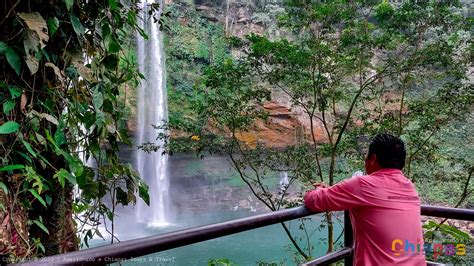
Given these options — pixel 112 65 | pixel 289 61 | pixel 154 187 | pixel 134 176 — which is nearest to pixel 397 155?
pixel 134 176

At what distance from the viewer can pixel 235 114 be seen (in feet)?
Result: 17.4

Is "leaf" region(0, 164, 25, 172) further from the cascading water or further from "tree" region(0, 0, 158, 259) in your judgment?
the cascading water

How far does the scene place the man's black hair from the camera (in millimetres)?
1377

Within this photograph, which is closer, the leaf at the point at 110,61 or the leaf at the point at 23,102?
the leaf at the point at 23,102

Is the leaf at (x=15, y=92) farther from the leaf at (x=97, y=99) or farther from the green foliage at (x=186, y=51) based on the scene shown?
the green foliage at (x=186, y=51)

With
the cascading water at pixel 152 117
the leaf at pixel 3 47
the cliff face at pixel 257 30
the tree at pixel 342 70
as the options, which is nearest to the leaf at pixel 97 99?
the leaf at pixel 3 47

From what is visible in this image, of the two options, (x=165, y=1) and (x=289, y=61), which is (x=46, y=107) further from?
(x=165, y=1)

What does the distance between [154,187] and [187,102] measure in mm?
3564

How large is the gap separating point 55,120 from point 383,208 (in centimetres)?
121

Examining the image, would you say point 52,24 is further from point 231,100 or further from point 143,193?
point 231,100

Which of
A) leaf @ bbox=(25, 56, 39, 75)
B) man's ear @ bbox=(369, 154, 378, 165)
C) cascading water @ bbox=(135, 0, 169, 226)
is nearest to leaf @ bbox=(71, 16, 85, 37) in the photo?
leaf @ bbox=(25, 56, 39, 75)

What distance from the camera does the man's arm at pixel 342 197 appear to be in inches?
52.8

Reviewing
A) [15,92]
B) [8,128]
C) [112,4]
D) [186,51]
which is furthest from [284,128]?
[8,128]

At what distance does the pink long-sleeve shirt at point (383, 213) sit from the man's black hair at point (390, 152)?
3cm
